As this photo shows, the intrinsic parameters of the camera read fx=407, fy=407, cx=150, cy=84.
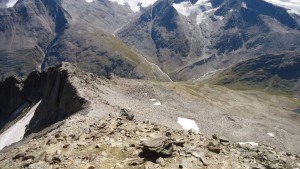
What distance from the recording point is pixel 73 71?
78.1 meters

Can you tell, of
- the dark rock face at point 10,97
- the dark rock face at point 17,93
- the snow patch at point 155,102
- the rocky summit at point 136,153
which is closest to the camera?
the rocky summit at point 136,153

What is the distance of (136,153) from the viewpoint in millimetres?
25797

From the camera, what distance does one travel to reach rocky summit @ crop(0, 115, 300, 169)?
24.6 m

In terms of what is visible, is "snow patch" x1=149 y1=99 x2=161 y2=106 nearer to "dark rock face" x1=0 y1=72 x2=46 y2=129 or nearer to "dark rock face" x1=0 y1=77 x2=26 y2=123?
"dark rock face" x1=0 y1=72 x2=46 y2=129

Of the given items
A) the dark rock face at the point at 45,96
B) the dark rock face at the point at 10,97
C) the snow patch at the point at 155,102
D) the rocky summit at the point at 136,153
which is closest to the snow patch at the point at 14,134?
the dark rock face at the point at 45,96

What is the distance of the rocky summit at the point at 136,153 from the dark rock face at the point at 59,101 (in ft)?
90.9

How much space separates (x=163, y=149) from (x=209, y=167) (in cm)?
303

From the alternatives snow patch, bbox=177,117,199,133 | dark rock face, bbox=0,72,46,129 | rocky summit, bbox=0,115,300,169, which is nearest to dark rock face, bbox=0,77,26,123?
dark rock face, bbox=0,72,46,129

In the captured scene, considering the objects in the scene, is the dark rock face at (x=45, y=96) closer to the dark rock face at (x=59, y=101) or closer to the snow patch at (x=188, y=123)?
the dark rock face at (x=59, y=101)

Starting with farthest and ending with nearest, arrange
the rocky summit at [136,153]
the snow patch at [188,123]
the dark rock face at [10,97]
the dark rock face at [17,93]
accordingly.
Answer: the dark rock face at [10,97] < the dark rock face at [17,93] < the snow patch at [188,123] < the rocky summit at [136,153]

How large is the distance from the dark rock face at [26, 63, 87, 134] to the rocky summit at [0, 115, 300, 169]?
90.9ft

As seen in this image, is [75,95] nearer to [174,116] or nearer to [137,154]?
[174,116]

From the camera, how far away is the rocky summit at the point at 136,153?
80.8 feet

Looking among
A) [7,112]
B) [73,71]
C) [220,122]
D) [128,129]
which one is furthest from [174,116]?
[7,112]
